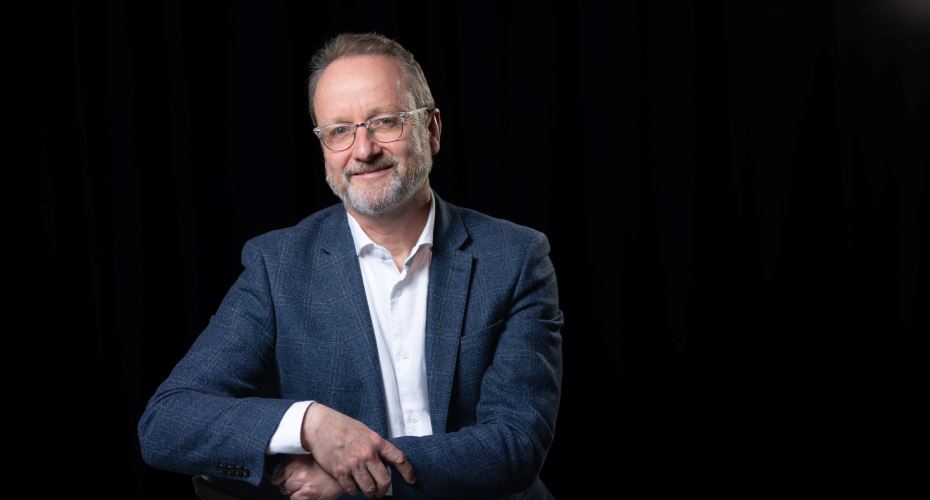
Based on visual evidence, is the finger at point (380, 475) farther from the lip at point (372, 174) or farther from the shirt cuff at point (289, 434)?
the lip at point (372, 174)

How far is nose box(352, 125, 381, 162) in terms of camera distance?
197cm

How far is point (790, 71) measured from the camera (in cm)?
321

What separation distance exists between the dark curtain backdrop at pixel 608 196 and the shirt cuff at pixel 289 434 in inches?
57.5

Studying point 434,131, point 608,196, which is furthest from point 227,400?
point 608,196

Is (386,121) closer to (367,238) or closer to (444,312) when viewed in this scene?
(367,238)

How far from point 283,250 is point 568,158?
4.72 ft

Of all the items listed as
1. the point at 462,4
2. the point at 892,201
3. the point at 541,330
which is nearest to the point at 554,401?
the point at 541,330

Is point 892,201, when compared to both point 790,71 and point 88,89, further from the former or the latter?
point 88,89

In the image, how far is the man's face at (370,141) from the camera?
1976mm

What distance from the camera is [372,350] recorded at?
1.92 meters

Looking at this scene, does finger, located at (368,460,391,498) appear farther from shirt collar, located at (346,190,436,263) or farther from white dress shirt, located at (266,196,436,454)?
shirt collar, located at (346,190,436,263)

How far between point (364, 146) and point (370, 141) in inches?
0.7

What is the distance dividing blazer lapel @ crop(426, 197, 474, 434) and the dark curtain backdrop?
3.69 feet

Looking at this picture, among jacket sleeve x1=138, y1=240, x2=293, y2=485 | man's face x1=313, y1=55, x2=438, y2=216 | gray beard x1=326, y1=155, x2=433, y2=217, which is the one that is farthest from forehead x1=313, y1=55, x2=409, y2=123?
jacket sleeve x1=138, y1=240, x2=293, y2=485
